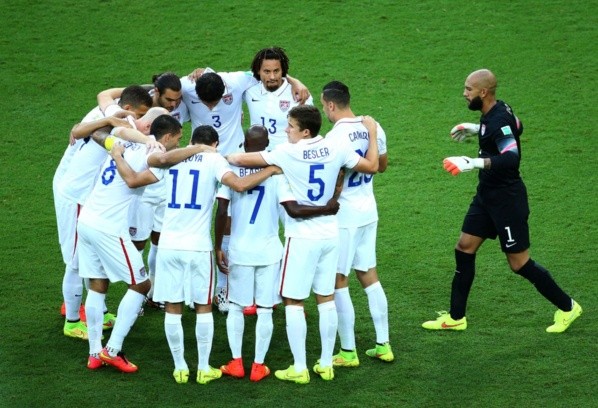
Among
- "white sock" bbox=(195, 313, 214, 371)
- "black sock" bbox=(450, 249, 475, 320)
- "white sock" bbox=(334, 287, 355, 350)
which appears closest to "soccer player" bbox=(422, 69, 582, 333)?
"black sock" bbox=(450, 249, 475, 320)

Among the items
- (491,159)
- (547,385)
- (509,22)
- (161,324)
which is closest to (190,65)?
(509,22)

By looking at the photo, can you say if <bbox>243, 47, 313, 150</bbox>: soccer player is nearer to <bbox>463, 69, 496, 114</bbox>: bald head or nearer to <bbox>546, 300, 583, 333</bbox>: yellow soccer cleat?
<bbox>463, 69, 496, 114</bbox>: bald head

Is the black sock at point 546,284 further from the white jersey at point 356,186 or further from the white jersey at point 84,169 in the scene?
the white jersey at point 84,169

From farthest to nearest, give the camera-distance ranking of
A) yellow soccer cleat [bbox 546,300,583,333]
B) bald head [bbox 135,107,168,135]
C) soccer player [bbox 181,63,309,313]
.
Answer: soccer player [bbox 181,63,309,313], yellow soccer cleat [bbox 546,300,583,333], bald head [bbox 135,107,168,135]

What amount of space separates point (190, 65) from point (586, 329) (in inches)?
288

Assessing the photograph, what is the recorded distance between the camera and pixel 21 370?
25.6ft

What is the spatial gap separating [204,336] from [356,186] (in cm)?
159

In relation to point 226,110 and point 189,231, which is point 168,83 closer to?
point 226,110

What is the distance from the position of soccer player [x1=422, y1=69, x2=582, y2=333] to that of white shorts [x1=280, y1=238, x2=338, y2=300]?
136cm

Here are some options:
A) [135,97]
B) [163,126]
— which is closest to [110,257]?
[163,126]

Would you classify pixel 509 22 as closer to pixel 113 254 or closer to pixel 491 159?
pixel 491 159

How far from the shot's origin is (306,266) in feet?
24.5

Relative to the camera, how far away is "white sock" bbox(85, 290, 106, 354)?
776 centimetres

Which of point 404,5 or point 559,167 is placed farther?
point 404,5
